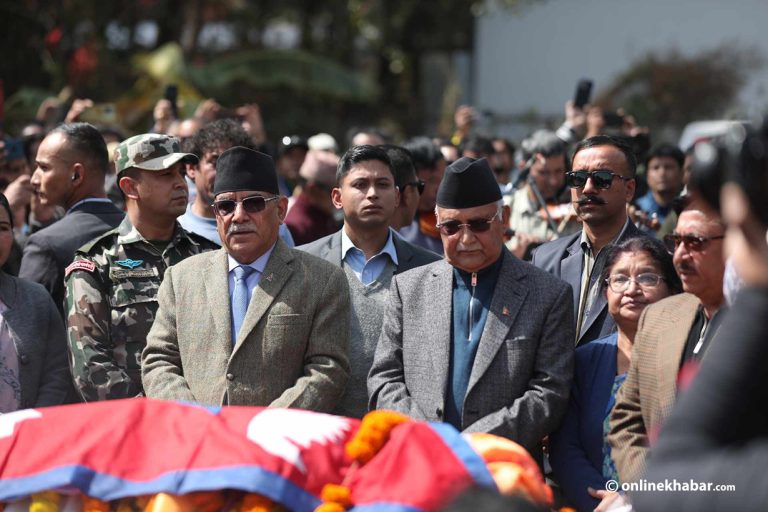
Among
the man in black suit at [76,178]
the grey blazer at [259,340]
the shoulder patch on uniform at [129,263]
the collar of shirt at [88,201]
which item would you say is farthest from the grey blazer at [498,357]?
the collar of shirt at [88,201]

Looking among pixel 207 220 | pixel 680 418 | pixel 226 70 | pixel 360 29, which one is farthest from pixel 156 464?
pixel 360 29

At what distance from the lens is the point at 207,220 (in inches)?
240

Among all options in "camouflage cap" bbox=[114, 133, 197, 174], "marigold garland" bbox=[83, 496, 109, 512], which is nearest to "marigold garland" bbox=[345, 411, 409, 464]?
"marigold garland" bbox=[83, 496, 109, 512]

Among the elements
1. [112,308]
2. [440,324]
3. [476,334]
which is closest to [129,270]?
[112,308]

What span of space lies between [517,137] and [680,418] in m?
18.4

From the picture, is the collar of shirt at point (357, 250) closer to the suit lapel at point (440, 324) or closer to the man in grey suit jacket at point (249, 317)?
the man in grey suit jacket at point (249, 317)

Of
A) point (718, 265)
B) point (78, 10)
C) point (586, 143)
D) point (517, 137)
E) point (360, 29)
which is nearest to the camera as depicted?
point (718, 265)

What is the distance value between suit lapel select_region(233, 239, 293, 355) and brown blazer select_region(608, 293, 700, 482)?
4.94 ft

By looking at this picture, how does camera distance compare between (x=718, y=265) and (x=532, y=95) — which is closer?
(x=718, y=265)

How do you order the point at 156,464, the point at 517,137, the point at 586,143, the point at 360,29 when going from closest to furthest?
1. the point at 156,464
2. the point at 586,143
3. the point at 517,137
4. the point at 360,29

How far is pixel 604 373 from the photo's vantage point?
4.63 meters

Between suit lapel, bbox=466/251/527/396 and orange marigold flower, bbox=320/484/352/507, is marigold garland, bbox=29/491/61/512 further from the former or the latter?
suit lapel, bbox=466/251/527/396

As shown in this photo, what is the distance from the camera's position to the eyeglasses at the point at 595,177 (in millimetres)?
5684

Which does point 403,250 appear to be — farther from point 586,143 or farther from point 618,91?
point 618,91
